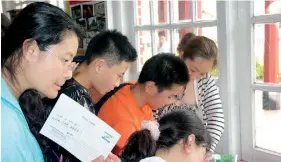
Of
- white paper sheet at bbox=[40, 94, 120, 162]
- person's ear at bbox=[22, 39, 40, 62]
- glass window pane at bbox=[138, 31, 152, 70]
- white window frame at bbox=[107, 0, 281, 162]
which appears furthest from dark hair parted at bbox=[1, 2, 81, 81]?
glass window pane at bbox=[138, 31, 152, 70]

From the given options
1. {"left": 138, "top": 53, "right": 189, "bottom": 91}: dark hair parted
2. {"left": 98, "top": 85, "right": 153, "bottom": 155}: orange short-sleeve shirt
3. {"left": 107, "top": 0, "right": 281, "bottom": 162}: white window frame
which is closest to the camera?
A: {"left": 98, "top": 85, "right": 153, "bottom": 155}: orange short-sleeve shirt

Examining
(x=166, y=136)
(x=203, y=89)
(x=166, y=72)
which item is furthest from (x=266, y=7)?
(x=166, y=136)

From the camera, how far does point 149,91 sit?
127cm

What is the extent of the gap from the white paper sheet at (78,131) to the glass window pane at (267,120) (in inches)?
32.3

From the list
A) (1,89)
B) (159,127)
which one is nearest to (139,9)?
(159,127)

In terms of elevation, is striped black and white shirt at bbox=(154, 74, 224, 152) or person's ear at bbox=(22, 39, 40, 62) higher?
person's ear at bbox=(22, 39, 40, 62)

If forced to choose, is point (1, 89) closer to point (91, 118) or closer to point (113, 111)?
point (91, 118)

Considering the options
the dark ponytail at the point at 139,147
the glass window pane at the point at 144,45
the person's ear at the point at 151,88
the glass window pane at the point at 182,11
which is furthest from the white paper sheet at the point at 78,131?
the glass window pane at the point at 144,45

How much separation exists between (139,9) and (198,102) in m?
0.82

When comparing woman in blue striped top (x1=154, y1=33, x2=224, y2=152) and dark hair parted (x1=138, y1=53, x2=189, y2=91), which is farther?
woman in blue striped top (x1=154, y1=33, x2=224, y2=152)

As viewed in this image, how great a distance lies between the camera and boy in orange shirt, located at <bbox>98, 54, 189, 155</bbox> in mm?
1221

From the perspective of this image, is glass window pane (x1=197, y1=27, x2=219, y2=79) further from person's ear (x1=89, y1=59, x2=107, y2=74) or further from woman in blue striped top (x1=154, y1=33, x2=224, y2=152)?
person's ear (x1=89, y1=59, x2=107, y2=74)

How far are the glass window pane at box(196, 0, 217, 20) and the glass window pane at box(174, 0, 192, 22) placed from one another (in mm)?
51

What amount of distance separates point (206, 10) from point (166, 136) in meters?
0.84
